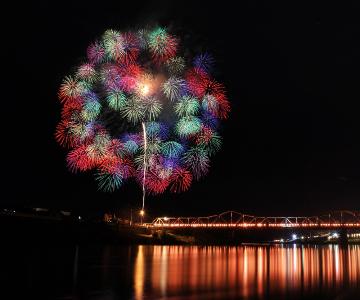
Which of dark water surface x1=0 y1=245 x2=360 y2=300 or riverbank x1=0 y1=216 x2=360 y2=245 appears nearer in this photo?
dark water surface x1=0 y1=245 x2=360 y2=300

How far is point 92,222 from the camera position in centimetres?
13975

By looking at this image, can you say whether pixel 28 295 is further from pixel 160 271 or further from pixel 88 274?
pixel 160 271

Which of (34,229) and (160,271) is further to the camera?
(34,229)

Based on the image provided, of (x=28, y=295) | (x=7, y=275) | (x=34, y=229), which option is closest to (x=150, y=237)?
(x=34, y=229)

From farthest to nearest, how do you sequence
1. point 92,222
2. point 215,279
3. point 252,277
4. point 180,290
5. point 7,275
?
point 92,222 < point 252,277 < point 215,279 < point 7,275 < point 180,290

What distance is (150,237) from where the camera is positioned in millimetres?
147000

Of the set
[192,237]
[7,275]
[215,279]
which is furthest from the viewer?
[192,237]

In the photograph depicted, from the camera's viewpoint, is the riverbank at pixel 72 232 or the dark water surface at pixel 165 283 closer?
the dark water surface at pixel 165 283

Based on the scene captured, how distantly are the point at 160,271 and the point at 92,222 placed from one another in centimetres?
8844

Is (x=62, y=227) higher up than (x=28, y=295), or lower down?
higher up

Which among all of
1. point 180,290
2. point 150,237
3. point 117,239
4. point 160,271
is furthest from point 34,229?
point 180,290

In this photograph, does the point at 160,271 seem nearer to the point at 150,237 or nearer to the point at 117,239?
the point at 117,239

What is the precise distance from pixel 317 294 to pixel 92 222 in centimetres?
10535

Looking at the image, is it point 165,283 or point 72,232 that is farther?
point 72,232
